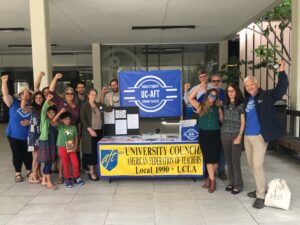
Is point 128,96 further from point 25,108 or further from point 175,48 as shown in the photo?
point 175,48

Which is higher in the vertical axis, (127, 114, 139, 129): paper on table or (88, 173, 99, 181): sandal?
(127, 114, 139, 129): paper on table

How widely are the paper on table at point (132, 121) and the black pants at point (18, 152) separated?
1818 mm

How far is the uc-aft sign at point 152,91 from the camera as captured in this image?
19.7ft

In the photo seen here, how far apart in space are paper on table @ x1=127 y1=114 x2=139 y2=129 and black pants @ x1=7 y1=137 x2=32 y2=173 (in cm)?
182

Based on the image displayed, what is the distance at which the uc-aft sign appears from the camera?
6.01m

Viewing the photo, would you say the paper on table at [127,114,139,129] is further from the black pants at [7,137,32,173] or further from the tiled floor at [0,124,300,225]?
the black pants at [7,137,32,173]

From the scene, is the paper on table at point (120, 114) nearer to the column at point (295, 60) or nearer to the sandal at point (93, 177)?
the sandal at point (93, 177)

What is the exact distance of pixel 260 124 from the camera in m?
4.22

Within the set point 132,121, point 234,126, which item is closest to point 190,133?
point 234,126

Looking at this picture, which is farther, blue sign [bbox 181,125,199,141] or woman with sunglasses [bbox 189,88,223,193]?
blue sign [bbox 181,125,199,141]

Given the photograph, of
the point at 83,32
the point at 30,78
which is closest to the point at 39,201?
the point at 83,32

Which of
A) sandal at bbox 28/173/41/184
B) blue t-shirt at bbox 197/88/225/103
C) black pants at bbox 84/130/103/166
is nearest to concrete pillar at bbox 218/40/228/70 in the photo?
blue t-shirt at bbox 197/88/225/103

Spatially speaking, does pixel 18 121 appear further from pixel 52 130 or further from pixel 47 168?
pixel 47 168

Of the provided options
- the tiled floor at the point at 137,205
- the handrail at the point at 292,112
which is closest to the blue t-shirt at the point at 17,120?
the tiled floor at the point at 137,205
